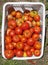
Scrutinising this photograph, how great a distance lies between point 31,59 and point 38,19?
0.46 metres

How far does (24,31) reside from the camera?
9.45ft

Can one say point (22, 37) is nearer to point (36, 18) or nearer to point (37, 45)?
point (37, 45)

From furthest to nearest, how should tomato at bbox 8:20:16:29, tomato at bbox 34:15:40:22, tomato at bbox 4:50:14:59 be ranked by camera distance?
1. tomato at bbox 34:15:40:22
2. tomato at bbox 8:20:16:29
3. tomato at bbox 4:50:14:59

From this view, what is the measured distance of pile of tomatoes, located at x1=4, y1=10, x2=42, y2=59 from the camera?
2809 mm

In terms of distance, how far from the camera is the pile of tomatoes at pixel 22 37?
2.81m

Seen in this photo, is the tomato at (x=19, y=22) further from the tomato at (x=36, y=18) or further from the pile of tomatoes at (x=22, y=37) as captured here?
the tomato at (x=36, y=18)

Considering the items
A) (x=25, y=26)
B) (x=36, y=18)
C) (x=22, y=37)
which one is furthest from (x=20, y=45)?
(x=36, y=18)

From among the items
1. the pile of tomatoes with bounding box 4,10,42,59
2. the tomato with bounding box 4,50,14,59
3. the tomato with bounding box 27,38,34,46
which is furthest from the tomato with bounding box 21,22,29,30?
the tomato with bounding box 4,50,14,59

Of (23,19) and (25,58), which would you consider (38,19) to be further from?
(25,58)

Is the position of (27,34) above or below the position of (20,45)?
above

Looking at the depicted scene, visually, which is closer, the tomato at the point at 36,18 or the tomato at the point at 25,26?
the tomato at the point at 25,26

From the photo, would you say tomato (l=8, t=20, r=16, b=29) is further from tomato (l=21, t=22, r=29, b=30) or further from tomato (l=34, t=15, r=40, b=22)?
tomato (l=34, t=15, r=40, b=22)

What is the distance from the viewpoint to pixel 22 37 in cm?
285

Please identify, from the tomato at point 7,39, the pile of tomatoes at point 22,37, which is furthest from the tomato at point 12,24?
the tomato at point 7,39
